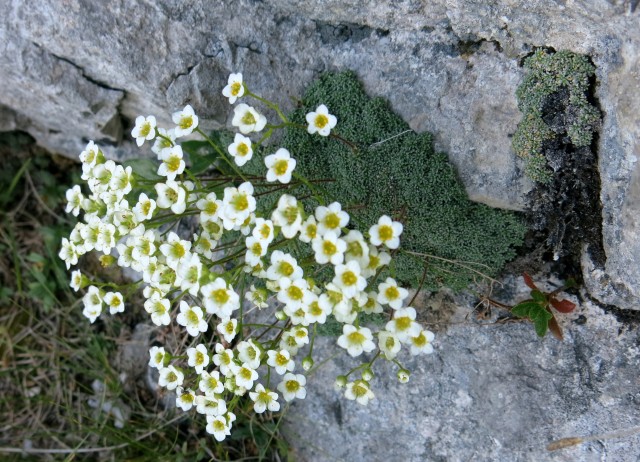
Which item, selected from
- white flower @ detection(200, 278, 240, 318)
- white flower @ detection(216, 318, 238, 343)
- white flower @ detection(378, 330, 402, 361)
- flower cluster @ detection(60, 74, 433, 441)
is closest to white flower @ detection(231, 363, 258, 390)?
flower cluster @ detection(60, 74, 433, 441)

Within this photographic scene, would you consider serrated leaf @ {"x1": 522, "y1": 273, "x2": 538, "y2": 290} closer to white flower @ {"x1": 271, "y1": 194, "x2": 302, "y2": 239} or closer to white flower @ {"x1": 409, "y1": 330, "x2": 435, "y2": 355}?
white flower @ {"x1": 409, "y1": 330, "x2": 435, "y2": 355}

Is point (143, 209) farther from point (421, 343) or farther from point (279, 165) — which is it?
point (421, 343)

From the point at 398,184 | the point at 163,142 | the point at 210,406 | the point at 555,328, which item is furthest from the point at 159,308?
the point at 555,328

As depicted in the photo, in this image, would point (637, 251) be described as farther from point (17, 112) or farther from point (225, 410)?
point (17, 112)

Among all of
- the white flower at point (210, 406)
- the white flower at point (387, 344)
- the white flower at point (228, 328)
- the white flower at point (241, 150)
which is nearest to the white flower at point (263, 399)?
the white flower at point (210, 406)

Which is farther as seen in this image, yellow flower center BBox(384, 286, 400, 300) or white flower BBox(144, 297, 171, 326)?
white flower BBox(144, 297, 171, 326)

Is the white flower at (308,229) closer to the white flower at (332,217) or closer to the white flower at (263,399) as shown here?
the white flower at (332,217)
